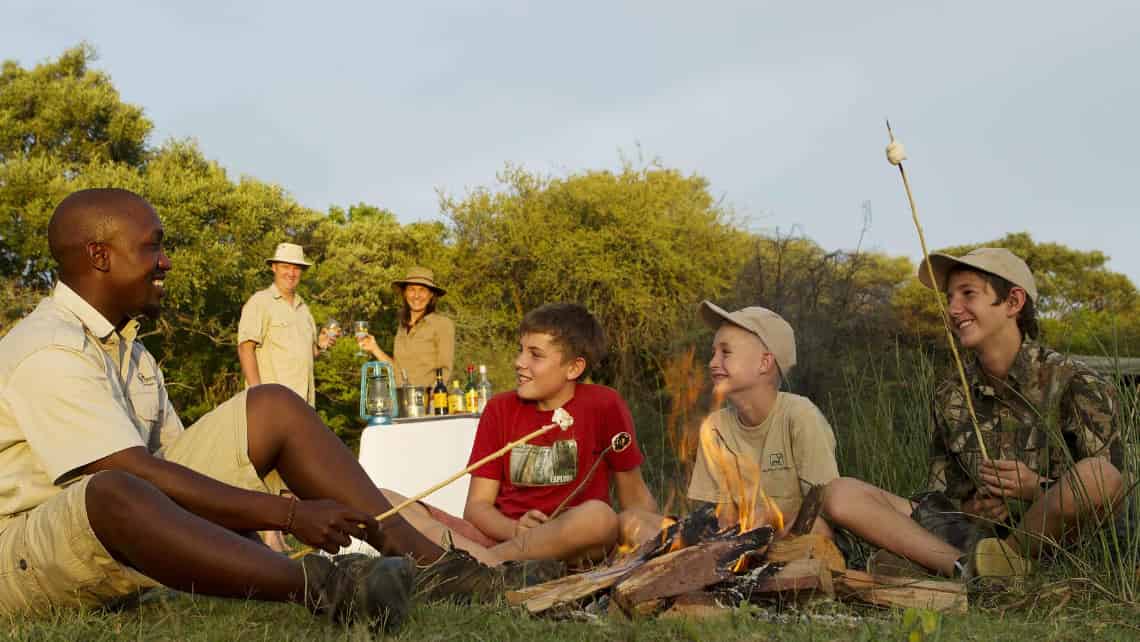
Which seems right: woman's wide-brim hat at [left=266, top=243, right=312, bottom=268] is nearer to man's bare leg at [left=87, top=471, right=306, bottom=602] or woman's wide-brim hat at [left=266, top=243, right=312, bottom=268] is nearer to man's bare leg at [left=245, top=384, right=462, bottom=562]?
man's bare leg at [left=245, top=384, right=462, bottom=562]

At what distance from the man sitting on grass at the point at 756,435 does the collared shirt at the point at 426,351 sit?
11.5ft

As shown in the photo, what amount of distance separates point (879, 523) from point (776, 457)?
0.50 meters

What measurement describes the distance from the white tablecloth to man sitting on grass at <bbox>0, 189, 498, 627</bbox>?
6.93ft

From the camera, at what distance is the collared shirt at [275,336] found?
272 inches

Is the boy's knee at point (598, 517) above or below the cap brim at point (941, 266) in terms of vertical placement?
below

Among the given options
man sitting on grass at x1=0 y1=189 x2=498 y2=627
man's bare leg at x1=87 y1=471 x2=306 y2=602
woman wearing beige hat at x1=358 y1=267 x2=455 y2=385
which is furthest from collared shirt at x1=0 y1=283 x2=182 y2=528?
woman wearing beige hat at x1=358 y1=267 x2=455 y2=385

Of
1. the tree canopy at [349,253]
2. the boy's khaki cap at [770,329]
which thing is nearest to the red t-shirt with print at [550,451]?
the boy's khaki cap at [770,329]

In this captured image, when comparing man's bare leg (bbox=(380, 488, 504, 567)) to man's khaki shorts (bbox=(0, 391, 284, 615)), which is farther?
man's bare leg (bbox=(380, 488, 504, 567))

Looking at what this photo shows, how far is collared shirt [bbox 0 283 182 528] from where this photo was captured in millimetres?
2447

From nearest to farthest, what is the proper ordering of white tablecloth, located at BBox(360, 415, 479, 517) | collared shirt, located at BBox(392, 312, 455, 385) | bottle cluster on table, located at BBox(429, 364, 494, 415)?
1. white tablecloth, located at BBox(360, 415, 479, 517)
2. bottle cluster on table, located at BBox(429, 364, 494, 415)
3. collared shirt, located at BBox(392, 312, 455, 385)

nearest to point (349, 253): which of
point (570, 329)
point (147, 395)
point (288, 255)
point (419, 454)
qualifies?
point (288, 255)

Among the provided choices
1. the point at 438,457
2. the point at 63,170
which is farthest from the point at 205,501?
the point at 63,170

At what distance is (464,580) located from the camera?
2.97m

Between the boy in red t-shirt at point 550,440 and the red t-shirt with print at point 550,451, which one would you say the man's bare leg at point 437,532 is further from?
the red t-shirt with print at point 550,451
